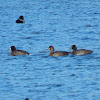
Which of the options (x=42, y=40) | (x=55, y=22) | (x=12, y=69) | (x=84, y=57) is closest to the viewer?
(x=12, y=69)

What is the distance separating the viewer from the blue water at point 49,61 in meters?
23.6

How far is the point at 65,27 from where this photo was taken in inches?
1919

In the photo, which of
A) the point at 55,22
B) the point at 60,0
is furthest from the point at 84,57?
the point at 60,0

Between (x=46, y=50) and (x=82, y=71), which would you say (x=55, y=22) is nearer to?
(x=46, y=50)

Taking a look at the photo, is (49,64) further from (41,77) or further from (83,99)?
(83,99)

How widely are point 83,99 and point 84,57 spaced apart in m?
10.4

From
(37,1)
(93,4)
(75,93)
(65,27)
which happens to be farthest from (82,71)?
(37,1)

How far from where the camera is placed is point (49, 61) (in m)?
31.2

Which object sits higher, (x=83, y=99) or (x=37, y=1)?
(x=37, y=1)

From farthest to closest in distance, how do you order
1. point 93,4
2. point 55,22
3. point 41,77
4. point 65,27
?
point 93,4, point 55,22, point 65,27, point 41,77

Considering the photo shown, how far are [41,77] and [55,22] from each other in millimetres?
27283

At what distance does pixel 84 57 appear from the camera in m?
32.3

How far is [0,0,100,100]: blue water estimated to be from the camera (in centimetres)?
2355

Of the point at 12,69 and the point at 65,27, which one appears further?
the point at 65,27
